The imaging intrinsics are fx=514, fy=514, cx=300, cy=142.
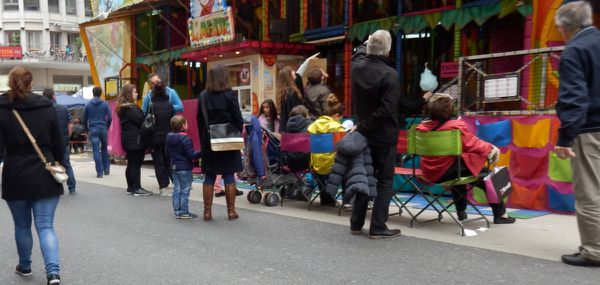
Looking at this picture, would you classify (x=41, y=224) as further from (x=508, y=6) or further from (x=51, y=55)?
(x=51, y=55)

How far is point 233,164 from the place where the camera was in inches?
245

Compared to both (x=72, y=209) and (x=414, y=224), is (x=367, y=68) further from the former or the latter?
(x=72, y=209)

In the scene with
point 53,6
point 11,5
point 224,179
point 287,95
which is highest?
point 53,6

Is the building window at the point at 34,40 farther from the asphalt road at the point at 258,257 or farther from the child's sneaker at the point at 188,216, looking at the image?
the child's sneaker at the point at 188,216

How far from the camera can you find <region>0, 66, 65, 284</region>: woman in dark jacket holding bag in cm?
379

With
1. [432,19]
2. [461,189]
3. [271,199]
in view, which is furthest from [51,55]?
[461,189]

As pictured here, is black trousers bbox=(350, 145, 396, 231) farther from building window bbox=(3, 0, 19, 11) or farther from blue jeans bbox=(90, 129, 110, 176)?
building window bbox=(3, 0, 19, 11)

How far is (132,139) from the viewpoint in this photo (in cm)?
847

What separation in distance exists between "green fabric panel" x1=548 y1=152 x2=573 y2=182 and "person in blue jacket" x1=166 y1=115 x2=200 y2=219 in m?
4.42

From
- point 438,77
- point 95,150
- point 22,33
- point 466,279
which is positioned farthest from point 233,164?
point 22,33

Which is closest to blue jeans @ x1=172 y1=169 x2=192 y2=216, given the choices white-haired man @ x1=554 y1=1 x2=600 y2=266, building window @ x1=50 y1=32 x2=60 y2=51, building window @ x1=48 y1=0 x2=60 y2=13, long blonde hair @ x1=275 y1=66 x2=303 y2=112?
long blonde hair @ x1=275 y1=66 x2=303 y2=112

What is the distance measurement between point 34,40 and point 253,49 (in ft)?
131

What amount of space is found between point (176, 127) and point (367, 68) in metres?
2.77

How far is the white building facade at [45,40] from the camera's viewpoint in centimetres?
4369
